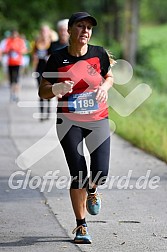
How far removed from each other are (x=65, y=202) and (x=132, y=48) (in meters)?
20.4

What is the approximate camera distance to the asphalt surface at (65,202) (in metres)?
7.44

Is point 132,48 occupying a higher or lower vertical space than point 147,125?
lower

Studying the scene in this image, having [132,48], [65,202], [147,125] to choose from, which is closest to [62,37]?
[147,125]

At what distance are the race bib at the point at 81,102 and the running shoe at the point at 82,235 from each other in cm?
98

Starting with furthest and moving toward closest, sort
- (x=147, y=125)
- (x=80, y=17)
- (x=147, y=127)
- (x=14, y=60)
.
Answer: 1. (x=14, y=60)
2. (x=147, y=125)
3. (x=147, y=127)
4. (x=80, y=17)

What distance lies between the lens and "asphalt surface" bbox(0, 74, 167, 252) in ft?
24.4

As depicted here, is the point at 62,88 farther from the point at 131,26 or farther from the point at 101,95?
the point at 131,26

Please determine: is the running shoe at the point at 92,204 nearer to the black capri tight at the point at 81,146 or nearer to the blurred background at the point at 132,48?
the black capri tight at the point at 81,146

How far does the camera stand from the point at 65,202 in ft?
30.6

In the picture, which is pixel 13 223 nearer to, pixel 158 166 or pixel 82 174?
pixel 82 174

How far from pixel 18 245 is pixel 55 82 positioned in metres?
1.40

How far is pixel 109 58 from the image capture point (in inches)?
303

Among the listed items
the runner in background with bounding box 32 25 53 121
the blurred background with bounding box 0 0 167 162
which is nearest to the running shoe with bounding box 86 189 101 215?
the blurred background with bounding box 0 0 167 162

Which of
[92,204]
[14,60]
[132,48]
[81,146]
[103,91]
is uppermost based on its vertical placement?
[103,91]
